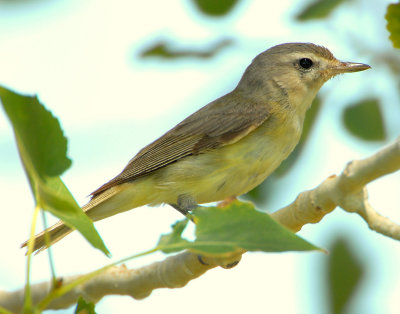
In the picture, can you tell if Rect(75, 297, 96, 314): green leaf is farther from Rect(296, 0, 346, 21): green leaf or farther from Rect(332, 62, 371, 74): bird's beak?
Rect(332, 62, 371, 74): bird's beak

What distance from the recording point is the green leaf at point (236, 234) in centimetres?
171

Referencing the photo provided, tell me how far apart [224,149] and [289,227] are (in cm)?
145

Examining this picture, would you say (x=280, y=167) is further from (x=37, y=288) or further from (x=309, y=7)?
(x=37, y=288)

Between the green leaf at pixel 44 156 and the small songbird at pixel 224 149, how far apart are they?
7.56ft

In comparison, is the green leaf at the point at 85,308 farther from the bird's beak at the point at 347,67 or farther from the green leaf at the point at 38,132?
the bird's beak at the point at 347,67

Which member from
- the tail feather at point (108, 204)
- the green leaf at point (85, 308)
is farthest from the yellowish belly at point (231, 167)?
the green leaf at point (85, 308)

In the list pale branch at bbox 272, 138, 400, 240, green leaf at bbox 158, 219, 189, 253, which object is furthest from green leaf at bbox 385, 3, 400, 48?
green leaf at bbox 158, 219, 189, 253

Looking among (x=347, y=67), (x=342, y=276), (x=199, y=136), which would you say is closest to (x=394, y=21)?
(x=342, y=276)

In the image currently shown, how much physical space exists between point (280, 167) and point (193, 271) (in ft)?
3.57

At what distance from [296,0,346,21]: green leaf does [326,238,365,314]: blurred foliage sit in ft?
4.48

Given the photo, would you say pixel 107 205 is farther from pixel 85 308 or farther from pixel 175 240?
pixel 175 240

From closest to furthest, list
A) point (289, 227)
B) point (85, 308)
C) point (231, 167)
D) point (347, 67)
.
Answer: point (85, 308)
point (289, 227)
point (231, 167)
point (347, 67)

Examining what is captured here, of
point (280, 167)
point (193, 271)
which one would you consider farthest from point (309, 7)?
point (193, 271)

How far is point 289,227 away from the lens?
2.97 metres
